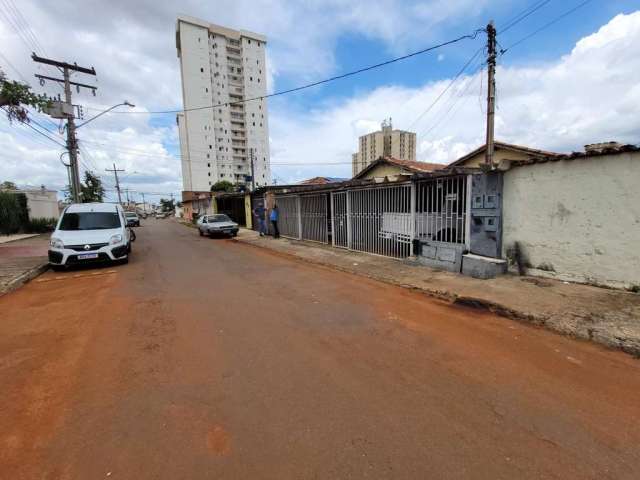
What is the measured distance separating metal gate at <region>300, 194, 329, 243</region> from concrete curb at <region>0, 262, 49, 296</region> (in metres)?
9.27

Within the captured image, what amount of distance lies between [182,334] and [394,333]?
284 cm

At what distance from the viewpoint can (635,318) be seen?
4.29 m

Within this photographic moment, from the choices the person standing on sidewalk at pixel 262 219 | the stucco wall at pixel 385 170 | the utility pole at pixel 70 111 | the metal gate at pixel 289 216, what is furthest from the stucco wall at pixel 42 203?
the stucco wall at pixel 385 170

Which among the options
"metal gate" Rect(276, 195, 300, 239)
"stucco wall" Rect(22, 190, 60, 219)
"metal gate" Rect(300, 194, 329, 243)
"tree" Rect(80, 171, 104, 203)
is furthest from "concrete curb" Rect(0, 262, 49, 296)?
"tree" Rect(80, 171, 104, 203)

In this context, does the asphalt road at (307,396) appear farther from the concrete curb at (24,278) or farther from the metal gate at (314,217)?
the metal gate at (314,217)

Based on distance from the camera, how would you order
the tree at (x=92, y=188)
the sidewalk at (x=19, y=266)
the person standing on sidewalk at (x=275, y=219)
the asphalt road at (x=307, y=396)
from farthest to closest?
the tree at (x=92, y=188) → the person standing on sidewalk at (x=275, y=219) → the sidewalk at (x=19, y=266) → the asphalt road at (x=307, y=396)

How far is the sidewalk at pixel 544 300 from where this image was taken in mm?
4055

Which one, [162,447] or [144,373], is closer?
[162,447]

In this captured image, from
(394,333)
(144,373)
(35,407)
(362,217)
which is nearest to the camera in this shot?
(35,407)

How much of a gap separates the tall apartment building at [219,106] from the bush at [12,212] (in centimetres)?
4824

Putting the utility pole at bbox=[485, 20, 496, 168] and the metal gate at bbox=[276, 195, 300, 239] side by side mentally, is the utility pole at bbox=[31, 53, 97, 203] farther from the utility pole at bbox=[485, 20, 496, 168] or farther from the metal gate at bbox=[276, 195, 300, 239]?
the utility pole at bbox=[485, 20, 496, 168]

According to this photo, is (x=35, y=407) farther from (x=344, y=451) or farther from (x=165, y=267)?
(x=165, y=267)

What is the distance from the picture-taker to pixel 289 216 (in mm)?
16156

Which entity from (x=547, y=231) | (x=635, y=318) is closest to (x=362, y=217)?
(x=547, y=231)
